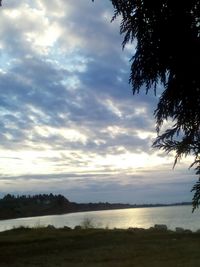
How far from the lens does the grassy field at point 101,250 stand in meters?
14.6

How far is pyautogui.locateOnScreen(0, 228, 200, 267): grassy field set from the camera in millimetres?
14586

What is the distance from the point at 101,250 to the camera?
1741 centimetres

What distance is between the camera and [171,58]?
538cm

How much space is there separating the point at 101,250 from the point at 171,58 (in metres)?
12.9

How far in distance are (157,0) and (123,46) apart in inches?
27.5

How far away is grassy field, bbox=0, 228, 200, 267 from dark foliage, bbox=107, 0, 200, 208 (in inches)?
328

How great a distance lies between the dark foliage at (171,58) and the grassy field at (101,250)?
8.34 m

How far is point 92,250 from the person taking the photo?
17.6 meters

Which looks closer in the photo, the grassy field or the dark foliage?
the dark foliage

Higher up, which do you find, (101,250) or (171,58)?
(171,58)

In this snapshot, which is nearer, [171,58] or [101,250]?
[171,58]

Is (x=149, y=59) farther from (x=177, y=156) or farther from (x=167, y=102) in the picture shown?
(x=177, y=156)

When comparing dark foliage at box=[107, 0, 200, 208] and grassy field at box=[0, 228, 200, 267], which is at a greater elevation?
dark foliage at box=[107, 0, 200, 208]

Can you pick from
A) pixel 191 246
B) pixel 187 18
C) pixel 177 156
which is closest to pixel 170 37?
pixel 187 18
